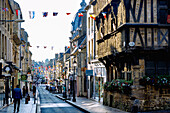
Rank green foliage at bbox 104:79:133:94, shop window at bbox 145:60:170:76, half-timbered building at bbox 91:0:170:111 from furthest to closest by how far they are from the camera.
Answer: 1. shop window at bbox 145:60:170:76
2. green foliage at bbox 104:79:133:94
3. half-timbered building at bbox 91:0:170:111

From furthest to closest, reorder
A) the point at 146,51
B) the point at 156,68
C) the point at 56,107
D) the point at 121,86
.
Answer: the point at 56,107, the point at 121,86, the point at 156,68, the point at 146,51

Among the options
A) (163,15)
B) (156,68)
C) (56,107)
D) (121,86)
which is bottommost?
(56,107)

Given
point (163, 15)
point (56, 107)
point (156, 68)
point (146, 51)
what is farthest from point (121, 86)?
point (56, 107)


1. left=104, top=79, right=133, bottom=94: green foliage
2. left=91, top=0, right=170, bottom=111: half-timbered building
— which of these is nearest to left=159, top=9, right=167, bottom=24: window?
left=91, top=0, right=170, bottom=111: half-timbered building

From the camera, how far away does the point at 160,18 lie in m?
19.2

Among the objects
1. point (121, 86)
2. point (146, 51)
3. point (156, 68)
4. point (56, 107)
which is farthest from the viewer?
point (56, 107)

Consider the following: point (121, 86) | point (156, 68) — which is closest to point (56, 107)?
point (121, 86)

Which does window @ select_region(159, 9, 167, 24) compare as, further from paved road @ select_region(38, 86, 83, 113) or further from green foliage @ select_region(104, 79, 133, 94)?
paved road @ select_region(38, 86, 83, 113)

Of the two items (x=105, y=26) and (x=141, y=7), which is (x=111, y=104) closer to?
(x=105, y=26)

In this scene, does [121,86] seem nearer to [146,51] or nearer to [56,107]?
[146,51]

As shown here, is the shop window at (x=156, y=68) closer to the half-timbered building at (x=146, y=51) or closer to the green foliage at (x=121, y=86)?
the half-timbered building at (x=146, y=51)

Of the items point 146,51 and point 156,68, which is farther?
point 156,68

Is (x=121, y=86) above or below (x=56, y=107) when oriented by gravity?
above

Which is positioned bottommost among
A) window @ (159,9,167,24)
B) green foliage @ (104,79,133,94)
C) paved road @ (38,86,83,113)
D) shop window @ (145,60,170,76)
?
paved road @ (38,86,83,113)
